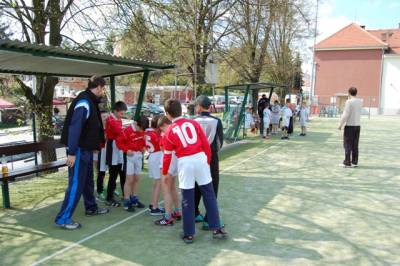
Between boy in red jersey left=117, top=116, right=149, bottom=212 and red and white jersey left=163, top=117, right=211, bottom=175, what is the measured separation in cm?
136

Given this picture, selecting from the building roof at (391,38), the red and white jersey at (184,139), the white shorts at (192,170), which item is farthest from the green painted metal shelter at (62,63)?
the building roof at (391,38)

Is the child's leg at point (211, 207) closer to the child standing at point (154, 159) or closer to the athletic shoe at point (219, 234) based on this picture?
the athletic shoe at point (219, 234)

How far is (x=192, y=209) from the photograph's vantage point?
4.79 metres

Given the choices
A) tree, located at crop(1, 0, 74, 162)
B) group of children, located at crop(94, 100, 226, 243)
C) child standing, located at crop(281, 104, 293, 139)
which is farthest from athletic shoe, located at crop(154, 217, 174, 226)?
child standing, located at crop(281, 104, 293, 139)

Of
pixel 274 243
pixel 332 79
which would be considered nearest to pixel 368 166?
pixel 274 243

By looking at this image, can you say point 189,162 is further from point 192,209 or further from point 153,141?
point 153,141

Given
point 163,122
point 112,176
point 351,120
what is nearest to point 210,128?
point 163,122

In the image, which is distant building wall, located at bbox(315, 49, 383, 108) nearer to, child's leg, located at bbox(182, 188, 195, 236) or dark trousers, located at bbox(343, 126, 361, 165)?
dark trousers, located at bbox(343, 126, 361, 165)

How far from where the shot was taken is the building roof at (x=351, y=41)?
2010 inches

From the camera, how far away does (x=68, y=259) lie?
440 centimetres

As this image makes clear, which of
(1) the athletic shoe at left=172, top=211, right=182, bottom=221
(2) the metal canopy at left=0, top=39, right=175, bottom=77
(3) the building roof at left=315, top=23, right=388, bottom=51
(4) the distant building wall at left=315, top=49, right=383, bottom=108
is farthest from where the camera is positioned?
(3) the building roof at left=315, top=23, right=388, bottom=51

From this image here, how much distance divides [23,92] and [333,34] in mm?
50935

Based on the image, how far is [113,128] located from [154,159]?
2.79 feet

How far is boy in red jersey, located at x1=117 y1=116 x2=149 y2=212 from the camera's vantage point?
6.07 meters
